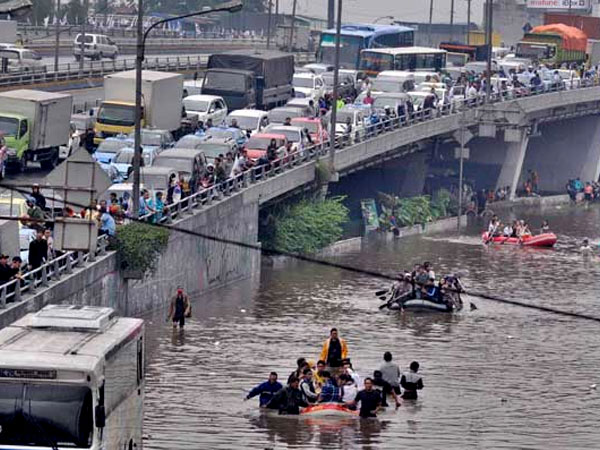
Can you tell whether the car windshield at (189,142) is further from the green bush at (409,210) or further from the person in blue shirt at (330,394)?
the person in blue shirt at (330,394)

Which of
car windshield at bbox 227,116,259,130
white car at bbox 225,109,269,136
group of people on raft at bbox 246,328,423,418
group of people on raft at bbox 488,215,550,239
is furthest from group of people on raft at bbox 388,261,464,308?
group of people on raft at bbox 488,215,550,239

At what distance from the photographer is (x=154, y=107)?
56938mm

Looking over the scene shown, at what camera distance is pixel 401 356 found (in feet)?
128

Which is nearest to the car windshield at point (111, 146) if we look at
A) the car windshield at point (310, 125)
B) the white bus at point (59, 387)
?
the car windshield at point (310, 125)

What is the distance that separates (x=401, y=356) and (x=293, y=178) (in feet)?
52.0

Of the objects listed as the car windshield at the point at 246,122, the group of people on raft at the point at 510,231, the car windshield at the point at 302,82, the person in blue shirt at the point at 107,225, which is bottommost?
the group of people on raft at the point at 510,231

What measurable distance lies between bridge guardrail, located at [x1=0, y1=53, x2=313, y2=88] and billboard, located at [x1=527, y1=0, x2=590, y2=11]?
149ft

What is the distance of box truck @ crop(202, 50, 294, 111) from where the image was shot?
66812mm

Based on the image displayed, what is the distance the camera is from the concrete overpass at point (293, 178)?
3825 centimetres

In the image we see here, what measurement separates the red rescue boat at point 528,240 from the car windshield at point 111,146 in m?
16.5

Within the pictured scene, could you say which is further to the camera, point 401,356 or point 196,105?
point 196,105

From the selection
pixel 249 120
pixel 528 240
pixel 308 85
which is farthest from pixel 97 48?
pixel 528 240

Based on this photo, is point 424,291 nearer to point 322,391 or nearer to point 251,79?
point 322,391

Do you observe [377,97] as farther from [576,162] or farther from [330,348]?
[330,348]
